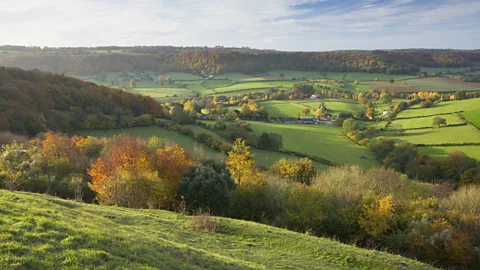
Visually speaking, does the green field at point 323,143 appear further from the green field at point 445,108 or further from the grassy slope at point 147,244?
the grassy slope at point 147,244

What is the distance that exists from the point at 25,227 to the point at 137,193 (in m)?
15.9

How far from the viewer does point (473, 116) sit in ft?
251

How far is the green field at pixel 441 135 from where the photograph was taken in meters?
66.2

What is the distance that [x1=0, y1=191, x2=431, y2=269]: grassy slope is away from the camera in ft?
31.8

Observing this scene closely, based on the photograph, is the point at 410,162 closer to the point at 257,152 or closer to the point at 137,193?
the point at 257,152

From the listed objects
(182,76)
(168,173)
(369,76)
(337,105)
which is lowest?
(168,173)

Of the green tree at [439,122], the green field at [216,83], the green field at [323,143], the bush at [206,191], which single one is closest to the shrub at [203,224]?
the bush at [206,191]

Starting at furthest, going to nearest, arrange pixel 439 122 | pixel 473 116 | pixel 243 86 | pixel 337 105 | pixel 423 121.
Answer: pixel 243 86 < pixel 337 105 < pixel 423 121 < pixel 473 116 < pixel 439 122

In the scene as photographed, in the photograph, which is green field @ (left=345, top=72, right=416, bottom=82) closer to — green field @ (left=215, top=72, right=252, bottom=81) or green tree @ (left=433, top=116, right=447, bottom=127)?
green field @ (left=215, top=72, right=252, bottom=81)

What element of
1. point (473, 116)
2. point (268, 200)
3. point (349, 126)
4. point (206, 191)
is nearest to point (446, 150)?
point (473, 116)

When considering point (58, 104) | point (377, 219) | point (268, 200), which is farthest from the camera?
point (58, 104)

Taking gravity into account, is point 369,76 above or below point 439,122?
above

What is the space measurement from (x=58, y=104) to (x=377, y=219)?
6593cm

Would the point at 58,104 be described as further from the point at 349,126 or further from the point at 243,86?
the point at 243,86
